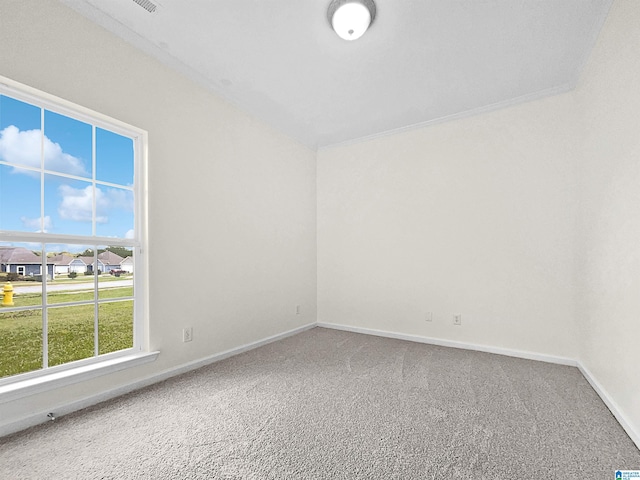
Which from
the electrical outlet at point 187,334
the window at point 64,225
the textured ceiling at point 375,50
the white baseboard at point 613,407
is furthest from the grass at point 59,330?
the white baseboard at point 613,407

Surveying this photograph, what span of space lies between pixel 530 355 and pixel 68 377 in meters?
3.92

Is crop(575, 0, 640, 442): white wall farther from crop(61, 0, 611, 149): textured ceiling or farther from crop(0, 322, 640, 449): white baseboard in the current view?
crop(61, 0, 611, 149): textured ceiling

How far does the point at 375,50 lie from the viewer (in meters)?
2.43

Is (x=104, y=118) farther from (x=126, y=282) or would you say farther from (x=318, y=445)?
(x=318, y=445)

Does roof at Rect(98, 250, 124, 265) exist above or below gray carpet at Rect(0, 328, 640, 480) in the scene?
above

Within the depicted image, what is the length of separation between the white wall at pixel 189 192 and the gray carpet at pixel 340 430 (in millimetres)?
392

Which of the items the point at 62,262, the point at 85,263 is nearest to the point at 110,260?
the point at 85,263

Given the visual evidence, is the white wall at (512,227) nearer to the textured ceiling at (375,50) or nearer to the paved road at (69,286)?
the textured ceiling at (375,50)

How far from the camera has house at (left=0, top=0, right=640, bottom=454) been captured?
1.97m

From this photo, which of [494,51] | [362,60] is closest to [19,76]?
[362,60]

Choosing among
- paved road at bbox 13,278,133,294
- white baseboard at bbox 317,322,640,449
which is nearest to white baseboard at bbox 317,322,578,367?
white baseboard at bbox 317,322,640,449

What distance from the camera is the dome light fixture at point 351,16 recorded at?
6.37ft

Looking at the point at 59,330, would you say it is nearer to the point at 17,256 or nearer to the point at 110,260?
the point at 110,260

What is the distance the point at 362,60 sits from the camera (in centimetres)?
256
